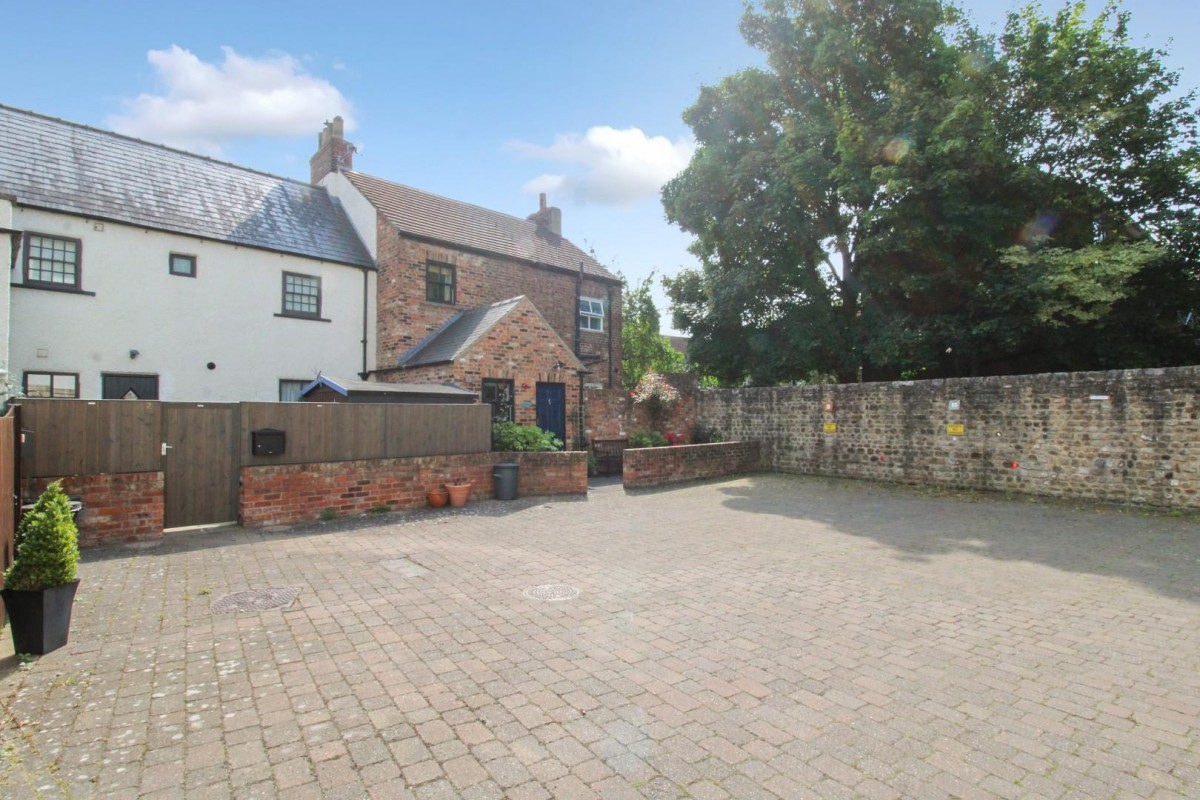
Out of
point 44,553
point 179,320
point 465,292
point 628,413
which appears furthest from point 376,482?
point 465,292

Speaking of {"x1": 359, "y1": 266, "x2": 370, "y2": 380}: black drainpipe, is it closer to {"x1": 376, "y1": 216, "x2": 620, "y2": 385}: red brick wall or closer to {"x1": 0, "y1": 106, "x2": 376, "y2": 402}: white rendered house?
{"x1": 0, "y1": 106, "x2": 376, "y2": 402}: white rendered house

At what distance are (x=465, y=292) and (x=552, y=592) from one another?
584 inches

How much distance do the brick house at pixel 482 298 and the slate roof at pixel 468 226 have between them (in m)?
0.06

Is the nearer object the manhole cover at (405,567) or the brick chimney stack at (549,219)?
the manhole cover at (405,567)

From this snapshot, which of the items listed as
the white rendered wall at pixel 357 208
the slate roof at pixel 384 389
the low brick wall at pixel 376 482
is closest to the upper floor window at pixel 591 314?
the white rendered wall at pixel 357 208

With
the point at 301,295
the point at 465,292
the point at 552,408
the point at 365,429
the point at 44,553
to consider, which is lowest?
the point at 44,553

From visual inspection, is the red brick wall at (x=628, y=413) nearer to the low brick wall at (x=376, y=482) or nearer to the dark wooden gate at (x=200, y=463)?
the low brick wall at (x=376, y=482)

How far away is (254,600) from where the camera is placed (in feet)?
18.8

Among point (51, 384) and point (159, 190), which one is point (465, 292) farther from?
point (51, 384)

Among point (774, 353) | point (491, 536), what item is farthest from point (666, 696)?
point (774, 353)

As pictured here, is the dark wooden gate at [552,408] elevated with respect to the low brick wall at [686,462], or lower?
elevated

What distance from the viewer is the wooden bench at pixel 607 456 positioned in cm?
1691

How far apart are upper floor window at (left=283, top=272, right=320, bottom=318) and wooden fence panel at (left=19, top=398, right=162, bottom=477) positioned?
8.60m

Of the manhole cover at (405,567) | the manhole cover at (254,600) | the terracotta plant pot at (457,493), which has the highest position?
the terracotta plant pot at (457,493)
